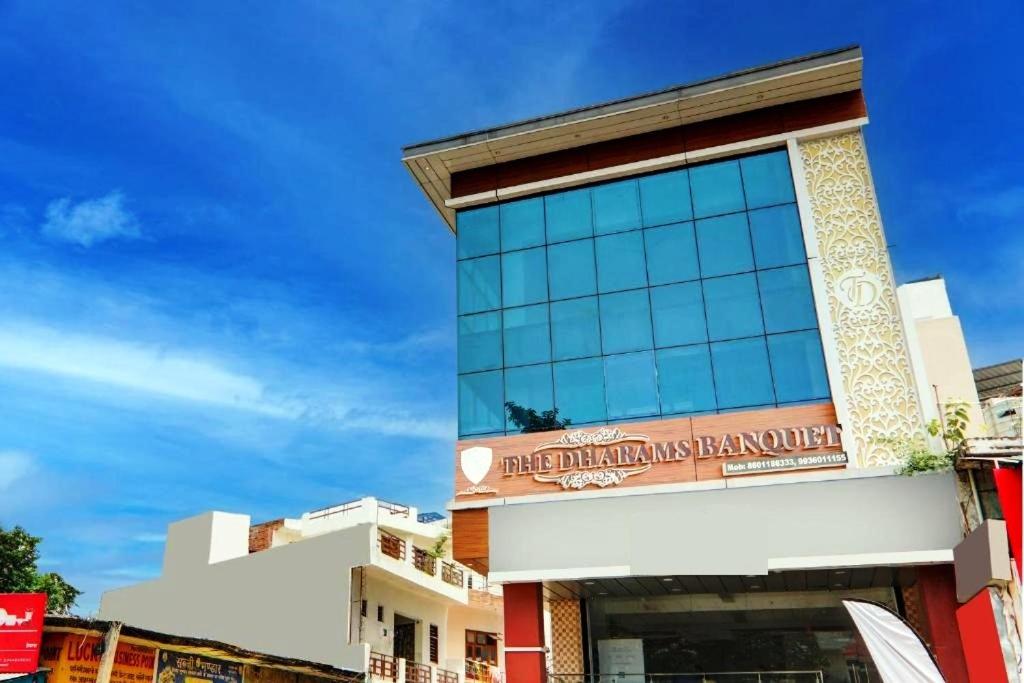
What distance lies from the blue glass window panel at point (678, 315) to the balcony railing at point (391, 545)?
11192mm

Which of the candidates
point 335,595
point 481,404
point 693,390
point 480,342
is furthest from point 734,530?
point 335,595

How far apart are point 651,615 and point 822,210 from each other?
1035cm

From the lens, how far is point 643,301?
19.7m

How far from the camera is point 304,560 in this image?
1030 inches

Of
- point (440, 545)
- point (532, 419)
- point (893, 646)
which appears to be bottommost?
point (893, 646)

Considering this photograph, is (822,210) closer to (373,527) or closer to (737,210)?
(737,210)

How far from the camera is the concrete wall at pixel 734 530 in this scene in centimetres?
1617

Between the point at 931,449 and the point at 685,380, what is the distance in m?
4.90

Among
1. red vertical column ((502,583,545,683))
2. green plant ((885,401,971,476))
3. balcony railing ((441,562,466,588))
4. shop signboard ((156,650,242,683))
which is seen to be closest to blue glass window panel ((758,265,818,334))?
green plant ((885,401,971,476))

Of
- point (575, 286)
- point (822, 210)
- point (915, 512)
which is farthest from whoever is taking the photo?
point (575, 286)

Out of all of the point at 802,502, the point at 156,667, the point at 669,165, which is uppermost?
the point at 669,165

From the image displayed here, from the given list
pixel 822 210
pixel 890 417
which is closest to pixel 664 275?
pixel 822 210

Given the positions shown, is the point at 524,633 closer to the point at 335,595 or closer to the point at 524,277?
the point at 524,277

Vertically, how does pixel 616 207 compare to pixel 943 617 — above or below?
above
